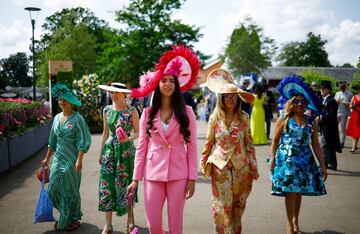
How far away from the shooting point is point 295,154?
4.96 m

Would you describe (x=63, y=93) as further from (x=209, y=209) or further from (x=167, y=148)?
(x=209, y=209)

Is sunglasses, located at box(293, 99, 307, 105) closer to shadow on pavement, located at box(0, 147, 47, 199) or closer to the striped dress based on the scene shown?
the striped dress

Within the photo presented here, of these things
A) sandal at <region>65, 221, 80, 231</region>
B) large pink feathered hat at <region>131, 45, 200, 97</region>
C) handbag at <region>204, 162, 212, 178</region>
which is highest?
large pink feathered hat at <region>131, 45, 200, 97</region>

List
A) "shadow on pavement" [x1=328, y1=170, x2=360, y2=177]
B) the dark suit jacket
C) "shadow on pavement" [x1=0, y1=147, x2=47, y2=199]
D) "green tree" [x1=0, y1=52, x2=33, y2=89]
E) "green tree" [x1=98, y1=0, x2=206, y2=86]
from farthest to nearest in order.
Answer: "green tree" [x1=0, y1=52, x2=33, y2=89] → "green tree" [x1=98, y1=0, x2=206, y2=86] → the dark suit jacket → "shadow on pavement" [x1=328, y1=170, x2=360, y2=177] → "shadow on pavement" [x1=0, y1=147, x2=47, y2=199]

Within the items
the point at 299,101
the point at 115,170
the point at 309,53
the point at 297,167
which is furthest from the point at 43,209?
the point at 309,53

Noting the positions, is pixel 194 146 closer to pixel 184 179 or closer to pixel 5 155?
pixel 184 179

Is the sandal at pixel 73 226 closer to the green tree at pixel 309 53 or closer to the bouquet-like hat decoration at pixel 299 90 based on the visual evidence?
the bouquet-like hat decoration at pixel 299 90

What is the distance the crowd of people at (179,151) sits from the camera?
12.2 feet

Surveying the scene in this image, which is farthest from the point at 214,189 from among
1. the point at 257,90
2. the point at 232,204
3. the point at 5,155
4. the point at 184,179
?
the point at 257,90

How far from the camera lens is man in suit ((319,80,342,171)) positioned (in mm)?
9227

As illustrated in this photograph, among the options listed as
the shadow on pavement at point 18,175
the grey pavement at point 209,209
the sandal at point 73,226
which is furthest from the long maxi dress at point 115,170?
the shadow on pavement at point 18,175

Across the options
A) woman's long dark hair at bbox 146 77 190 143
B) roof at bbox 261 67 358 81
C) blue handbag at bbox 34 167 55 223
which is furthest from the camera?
roof at bbox 261 67 358 81

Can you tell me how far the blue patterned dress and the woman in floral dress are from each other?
2.88 feet

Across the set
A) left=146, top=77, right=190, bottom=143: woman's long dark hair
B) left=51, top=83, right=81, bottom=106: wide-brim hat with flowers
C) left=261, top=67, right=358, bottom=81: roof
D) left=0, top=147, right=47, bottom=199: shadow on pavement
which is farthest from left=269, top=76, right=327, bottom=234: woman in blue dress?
left=261, top=67, right=358, bottom=81: roof
